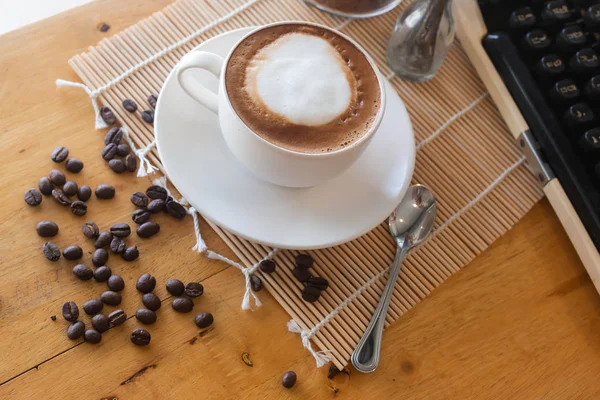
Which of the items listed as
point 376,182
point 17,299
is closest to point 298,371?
point 376,182

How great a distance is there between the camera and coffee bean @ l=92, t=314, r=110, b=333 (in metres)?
0.76

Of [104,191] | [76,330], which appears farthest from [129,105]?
[76,330]

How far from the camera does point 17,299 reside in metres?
0.76

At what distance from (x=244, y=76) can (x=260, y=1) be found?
Result: 362 millimetres

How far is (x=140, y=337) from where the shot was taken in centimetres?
76

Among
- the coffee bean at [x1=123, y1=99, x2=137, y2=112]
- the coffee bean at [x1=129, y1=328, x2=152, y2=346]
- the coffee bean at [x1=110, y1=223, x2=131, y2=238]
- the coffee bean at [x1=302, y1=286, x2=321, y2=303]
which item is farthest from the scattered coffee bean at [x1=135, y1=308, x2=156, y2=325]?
the coffee bean at [x1=123, y1=99, x2=137, y2=112]

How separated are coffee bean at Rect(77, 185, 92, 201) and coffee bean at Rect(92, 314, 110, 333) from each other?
7.2 inches

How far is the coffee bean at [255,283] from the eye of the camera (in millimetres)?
831

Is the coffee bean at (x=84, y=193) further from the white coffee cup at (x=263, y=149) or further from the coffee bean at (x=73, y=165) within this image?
the white coffee cup at (x=263, y=149)

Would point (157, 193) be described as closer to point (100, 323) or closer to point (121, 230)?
point (121, 230)

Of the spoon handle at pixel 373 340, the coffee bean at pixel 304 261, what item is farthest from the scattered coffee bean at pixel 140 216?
the spoon handle at pixel 373 340

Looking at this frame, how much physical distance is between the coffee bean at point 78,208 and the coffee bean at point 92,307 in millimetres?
136

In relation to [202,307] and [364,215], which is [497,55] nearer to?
[364,215]

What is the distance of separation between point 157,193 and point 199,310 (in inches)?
7.6
